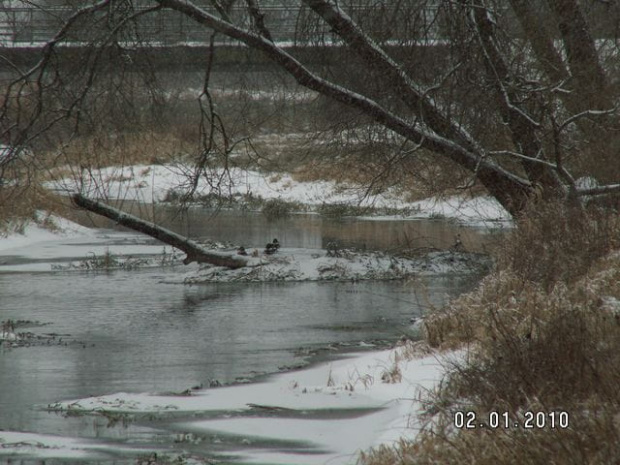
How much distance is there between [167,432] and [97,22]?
284 inches

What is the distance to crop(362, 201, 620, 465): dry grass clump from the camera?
473 centimetres

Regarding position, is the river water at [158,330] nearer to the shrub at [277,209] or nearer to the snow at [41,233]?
the snow at [41,233]

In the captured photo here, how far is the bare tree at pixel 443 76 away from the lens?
11902 mm

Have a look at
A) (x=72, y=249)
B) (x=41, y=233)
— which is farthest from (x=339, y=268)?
(x=41, y=233)

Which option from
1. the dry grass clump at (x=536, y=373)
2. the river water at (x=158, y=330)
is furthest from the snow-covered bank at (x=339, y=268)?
the dry grass clump at (x=536, y=373)

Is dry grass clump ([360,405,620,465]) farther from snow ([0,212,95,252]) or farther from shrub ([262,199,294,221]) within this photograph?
shrub ([262,199,294,221])

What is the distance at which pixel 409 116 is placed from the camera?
1517cm

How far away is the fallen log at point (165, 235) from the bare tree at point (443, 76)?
4254 millimetres

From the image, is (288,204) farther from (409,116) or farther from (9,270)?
(409,116)

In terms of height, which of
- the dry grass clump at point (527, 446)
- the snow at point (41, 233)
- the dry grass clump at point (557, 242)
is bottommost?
the dry grass clump at point (527, 446)

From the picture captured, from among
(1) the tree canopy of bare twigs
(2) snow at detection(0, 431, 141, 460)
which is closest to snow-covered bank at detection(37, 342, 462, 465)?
(2) snow at detection(0, 431, 141, 460)

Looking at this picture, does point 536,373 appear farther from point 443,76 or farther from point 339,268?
point 339,268

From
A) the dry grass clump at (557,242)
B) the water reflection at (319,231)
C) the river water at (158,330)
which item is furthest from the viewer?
the water reflection at (319,231)

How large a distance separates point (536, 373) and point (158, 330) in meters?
7.57
